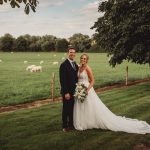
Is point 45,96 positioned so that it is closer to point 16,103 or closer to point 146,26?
point 16,103

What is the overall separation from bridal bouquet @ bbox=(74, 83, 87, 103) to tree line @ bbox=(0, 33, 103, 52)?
14679 centimetres

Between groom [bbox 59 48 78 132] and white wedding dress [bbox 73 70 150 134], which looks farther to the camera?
white wedding dress [bbox 73 70 150 134]

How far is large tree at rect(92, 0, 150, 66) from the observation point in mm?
23141

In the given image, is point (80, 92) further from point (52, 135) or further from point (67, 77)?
point (52, 135)

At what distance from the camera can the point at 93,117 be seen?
12250 millimetres

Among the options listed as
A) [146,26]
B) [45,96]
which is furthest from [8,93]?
[146,26]

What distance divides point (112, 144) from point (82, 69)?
2693 mm

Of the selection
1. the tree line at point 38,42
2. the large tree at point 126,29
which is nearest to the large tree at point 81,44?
the tree line at point 38,42

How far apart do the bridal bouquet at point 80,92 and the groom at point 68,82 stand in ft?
0.50

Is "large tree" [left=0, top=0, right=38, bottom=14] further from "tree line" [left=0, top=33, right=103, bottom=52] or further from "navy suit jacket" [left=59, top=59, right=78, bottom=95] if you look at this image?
"tree line" [left=0, top=33, right=103, bottom=52]

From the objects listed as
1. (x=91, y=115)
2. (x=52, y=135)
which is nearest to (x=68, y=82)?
(x=91, y=115)

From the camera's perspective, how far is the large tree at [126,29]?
75.9 ft

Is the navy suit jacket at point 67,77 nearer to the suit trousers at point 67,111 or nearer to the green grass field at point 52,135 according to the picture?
the suit trousers at point 67,111

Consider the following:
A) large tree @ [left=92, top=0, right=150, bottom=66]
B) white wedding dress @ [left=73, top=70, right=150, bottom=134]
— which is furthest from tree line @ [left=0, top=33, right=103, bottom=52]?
white wedding dress @ [left=73, top=70, right=150, bottom=134]
